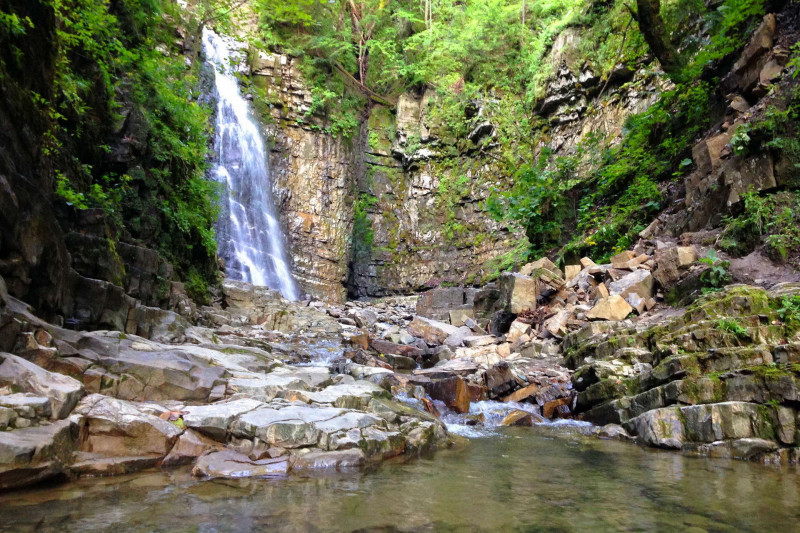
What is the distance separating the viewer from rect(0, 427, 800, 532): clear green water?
8.96ft

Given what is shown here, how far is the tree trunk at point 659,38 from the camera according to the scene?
36.9ft

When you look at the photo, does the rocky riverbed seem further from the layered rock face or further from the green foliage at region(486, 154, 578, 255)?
the layered rock face

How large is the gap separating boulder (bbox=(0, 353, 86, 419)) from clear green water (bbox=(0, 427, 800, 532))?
68cm

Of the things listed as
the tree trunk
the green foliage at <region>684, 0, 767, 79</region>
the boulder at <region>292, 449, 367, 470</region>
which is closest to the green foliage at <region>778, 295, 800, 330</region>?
the boulder at <region>292, 449, 367, 470</region>

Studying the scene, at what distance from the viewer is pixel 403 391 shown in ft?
23.6

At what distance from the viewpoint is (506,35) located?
22.9m

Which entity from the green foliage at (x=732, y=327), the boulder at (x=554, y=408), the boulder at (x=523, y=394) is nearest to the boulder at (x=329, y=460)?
the boulder at (x=554, y=408)

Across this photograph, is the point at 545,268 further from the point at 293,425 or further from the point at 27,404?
the point at 27,404

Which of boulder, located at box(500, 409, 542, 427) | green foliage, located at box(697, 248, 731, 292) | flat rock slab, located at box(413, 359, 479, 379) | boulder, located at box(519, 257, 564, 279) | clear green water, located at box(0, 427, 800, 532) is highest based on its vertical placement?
boulder, located at box(519, 257, 564, 279)

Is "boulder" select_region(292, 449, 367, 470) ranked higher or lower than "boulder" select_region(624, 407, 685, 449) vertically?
lower

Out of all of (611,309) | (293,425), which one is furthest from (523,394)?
(293,425)

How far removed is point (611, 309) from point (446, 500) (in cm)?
597

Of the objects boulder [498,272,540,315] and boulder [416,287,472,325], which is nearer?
boulder [498,272,540,315]

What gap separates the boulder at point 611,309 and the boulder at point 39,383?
764cm
